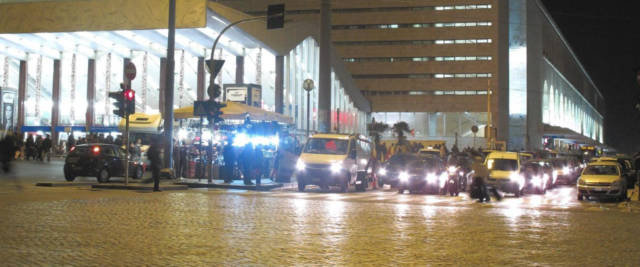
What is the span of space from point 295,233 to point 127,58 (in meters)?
45.8

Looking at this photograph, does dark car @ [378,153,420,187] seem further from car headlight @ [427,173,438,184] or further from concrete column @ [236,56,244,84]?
concrete column @ [236,56,244,84]

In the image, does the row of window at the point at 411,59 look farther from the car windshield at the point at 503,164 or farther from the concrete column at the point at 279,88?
the car windshield at the point at 503,164

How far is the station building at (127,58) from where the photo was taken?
43.2 meters

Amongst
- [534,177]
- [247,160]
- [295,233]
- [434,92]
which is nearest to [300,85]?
[534,177]

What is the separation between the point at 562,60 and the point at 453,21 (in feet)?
119

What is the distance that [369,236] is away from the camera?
11820 millimetres

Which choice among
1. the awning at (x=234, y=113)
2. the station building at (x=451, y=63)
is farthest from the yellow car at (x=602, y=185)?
the station building at (x=451, y=63)

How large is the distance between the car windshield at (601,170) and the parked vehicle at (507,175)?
244 centimetres

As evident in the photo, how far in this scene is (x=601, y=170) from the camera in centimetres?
2688

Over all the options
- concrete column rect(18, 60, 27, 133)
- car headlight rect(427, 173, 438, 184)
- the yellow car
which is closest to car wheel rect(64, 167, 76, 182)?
car headlight rect(427, 173, 438, 184)

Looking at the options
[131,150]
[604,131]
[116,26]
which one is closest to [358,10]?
[116,26]

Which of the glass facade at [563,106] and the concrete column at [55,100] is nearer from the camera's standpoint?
the concrete column at [55,100]

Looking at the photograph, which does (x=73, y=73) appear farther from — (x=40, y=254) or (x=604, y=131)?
(x=604, y=131)

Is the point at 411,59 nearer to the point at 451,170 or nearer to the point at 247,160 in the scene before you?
the point at 451,170
